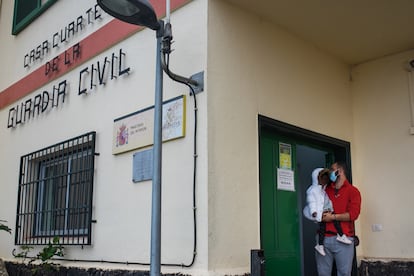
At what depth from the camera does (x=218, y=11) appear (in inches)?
179

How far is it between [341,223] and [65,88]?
3875 millimetres

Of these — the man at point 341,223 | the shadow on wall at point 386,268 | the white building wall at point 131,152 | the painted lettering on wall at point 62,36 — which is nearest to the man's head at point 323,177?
the man at point 341,223

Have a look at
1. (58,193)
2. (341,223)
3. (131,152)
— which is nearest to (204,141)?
(131,152)

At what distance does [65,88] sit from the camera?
21.2ft

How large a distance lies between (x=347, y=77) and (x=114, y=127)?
3.04m

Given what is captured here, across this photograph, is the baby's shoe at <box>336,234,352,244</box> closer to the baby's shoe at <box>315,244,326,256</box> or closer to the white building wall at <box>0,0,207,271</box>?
the baby's shoe at <box>315,244,326,256</box>

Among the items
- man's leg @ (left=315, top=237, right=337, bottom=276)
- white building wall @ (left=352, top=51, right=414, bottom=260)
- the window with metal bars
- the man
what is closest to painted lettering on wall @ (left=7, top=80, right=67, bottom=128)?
the window with metal bars

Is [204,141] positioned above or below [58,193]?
above

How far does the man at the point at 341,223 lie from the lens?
16.7ft

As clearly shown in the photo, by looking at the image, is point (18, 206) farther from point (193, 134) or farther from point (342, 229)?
point (342, 229)

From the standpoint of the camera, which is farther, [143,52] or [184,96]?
[143,52]

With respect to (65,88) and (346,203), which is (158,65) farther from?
(65,88)

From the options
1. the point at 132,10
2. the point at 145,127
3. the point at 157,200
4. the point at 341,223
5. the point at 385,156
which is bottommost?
the point at 341,223

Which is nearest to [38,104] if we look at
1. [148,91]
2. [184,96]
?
[148,91]
